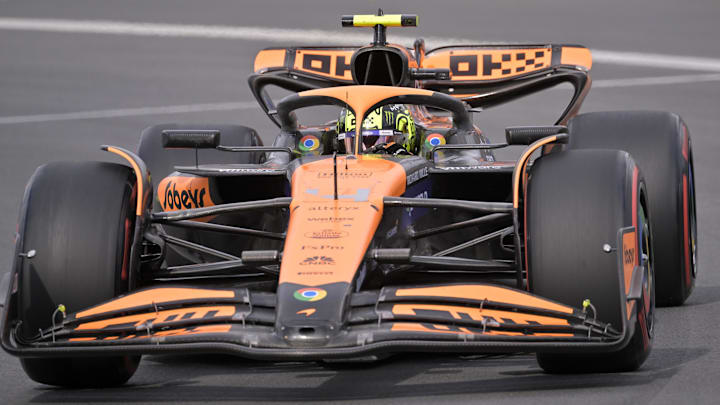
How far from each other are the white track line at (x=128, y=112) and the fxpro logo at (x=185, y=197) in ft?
34.0

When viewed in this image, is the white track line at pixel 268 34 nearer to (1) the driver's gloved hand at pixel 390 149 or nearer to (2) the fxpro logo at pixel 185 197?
(1) the driver's gloved hand at pixel 390 149

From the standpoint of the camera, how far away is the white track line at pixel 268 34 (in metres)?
22.9

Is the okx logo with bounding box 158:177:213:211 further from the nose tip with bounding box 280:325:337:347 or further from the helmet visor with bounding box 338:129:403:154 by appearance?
the nose tip with bounding box 280:325:337:347

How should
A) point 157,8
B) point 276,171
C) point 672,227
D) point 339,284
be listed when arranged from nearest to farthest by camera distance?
point 339,284
point 276,171
point 672,227
point 157,8

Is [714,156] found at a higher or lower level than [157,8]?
lower

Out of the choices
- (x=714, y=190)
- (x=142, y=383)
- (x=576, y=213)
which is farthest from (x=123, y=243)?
(x=714, y=190)

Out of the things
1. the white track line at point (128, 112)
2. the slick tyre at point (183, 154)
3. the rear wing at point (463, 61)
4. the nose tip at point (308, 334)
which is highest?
the rear wing at point (463, 61)

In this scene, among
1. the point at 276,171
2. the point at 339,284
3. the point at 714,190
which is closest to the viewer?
the point at 339,284

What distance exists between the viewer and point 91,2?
30516mm

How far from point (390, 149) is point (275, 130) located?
9.06m

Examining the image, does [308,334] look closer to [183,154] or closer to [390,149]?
[390,149]

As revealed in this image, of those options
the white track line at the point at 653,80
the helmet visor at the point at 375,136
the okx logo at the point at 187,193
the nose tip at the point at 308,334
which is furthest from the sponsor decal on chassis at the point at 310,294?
the white track line at the point at 653,80

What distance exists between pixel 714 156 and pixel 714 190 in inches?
77.9

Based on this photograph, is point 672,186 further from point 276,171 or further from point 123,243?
point 123,243
